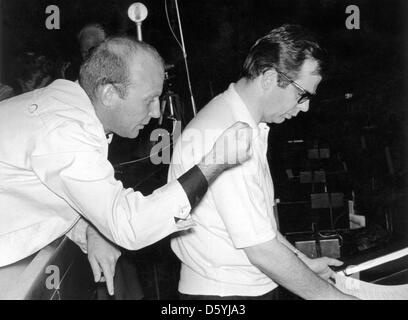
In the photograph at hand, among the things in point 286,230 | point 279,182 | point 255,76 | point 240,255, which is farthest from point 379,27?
point 240,255

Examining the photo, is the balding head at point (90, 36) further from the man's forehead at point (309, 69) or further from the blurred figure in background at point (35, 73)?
the man's forehead at point (309, 69)

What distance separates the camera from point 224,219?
4.72 feet

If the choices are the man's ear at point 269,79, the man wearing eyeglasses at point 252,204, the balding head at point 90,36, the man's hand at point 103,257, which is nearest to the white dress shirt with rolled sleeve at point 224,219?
the man wearing eyeglasses at point 252,204

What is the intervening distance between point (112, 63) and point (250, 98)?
0.52m

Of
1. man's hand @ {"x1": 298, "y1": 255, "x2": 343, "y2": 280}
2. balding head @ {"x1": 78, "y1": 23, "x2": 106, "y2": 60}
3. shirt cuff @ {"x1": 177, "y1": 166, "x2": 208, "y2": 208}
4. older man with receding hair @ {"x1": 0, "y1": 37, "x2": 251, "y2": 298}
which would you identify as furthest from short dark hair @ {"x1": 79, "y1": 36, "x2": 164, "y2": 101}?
balding head @ {"x1": 78, "y1": 23, "x2": 106, "y2": 60}

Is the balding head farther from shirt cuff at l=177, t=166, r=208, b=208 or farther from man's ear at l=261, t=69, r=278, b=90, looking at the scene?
shirt cuff at l=177, t=166, r=208, b=208

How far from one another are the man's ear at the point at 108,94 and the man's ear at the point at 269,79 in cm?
55

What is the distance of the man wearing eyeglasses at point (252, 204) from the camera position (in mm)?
1419

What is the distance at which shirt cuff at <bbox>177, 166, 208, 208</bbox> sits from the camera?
1.25 metres

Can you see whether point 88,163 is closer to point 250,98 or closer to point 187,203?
point 187,203

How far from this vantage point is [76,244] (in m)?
1.66

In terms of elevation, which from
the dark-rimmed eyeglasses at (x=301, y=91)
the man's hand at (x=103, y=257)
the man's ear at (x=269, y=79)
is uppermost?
the man's ear at (x=269, y=79)
